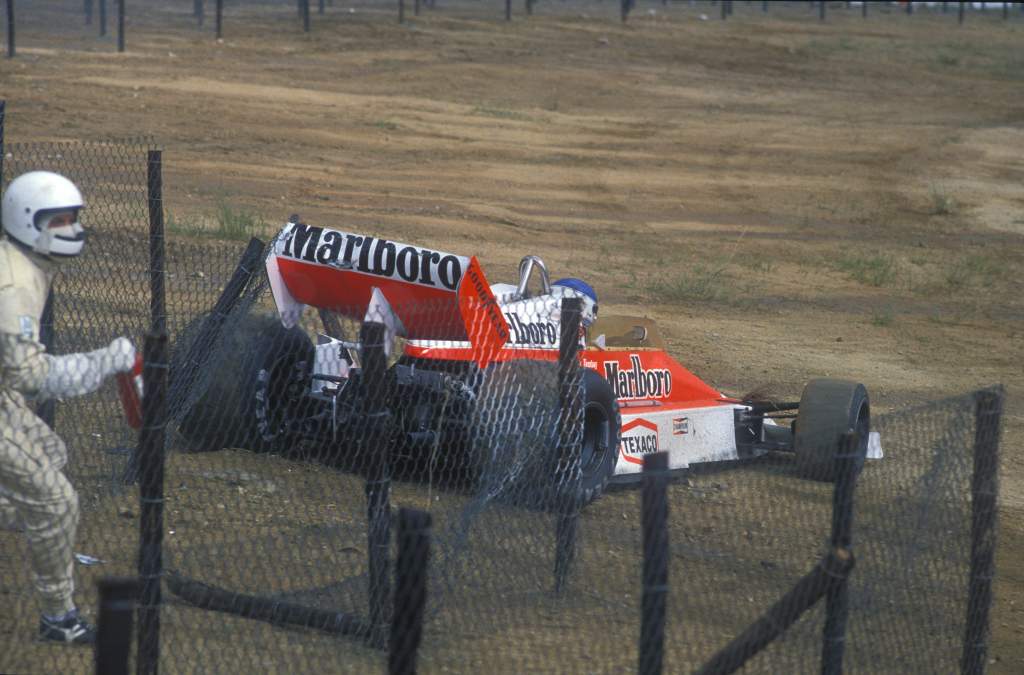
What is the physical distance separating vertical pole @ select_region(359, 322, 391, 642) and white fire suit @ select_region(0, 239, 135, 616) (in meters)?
0.87

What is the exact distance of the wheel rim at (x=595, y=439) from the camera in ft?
24.9

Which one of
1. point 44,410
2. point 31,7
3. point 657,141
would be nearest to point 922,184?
point 657,141

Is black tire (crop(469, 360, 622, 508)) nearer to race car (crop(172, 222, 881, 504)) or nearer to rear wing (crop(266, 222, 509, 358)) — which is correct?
race car (crop(172, 222, 881, 504))

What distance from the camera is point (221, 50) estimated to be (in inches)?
1207

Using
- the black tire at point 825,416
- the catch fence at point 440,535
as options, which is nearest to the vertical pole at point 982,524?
the catch fence at point 440,535

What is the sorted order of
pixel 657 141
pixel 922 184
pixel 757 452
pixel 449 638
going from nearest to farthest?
pixel 449 638, pixel 757 452, pixel 922 184, pixel 657 141

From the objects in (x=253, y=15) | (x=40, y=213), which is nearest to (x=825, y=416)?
(x=40, y=213)

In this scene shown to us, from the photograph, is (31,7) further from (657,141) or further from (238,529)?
(238,529)

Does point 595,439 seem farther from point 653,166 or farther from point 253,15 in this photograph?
point 253,15

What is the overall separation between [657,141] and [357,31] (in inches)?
516

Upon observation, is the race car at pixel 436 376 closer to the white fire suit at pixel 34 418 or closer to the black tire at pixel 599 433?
the black tire at pixel 599 433

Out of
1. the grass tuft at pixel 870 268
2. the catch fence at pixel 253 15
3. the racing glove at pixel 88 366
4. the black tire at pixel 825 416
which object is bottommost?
the grass tuft at pixel 870 268

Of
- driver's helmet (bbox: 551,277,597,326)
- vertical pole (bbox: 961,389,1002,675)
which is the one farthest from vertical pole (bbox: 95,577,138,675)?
driver's helmet (bbox: 551,277,597,326)

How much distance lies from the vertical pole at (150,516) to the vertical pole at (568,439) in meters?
1.86
